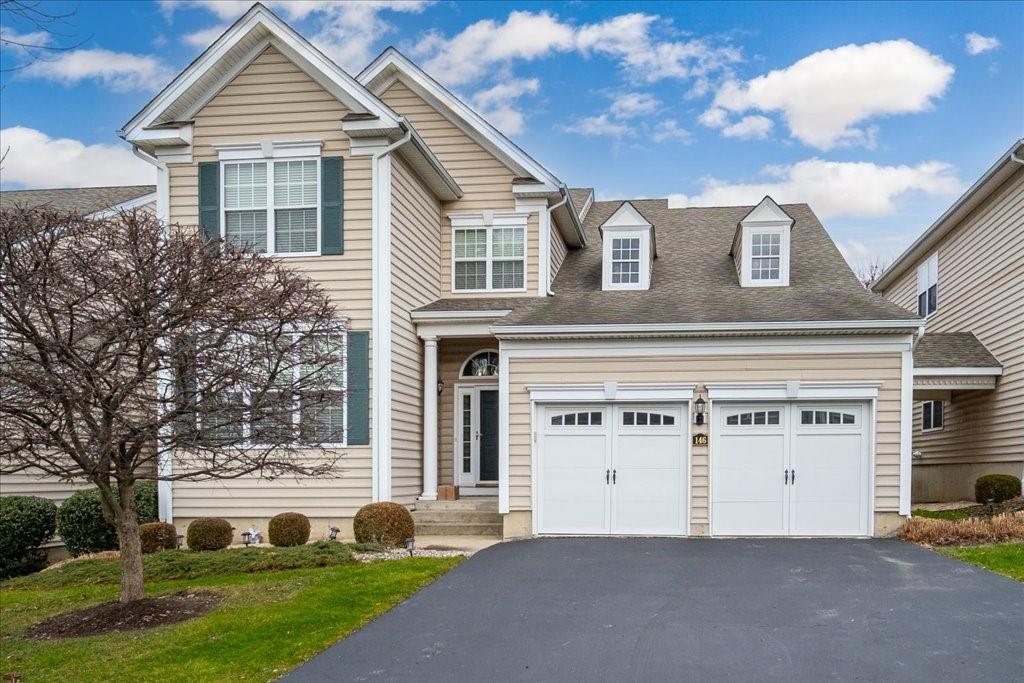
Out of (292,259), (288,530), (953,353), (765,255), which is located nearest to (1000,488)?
(953,353)

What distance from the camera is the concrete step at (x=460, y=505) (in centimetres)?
1527

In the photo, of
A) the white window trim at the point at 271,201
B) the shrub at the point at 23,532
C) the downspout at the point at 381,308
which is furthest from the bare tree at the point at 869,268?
the shrub at the point at 23,532

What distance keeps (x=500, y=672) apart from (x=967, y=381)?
14.8m

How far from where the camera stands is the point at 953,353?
1888 centimetres

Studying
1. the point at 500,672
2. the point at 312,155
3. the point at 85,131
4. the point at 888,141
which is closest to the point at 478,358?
the point at 312,155

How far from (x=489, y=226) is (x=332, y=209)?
369 cm

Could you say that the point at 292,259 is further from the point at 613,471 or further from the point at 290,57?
the point at 613,471

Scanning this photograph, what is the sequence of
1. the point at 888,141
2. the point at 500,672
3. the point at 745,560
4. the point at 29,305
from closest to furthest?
the point at 500,672 → the point at 29,305 → the point at 745,560 → the point at 888,141

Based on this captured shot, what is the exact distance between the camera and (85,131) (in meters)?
14.0

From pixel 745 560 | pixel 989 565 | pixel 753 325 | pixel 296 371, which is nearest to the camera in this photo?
pixel 989 565

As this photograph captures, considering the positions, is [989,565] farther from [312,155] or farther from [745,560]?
→ [312,155]

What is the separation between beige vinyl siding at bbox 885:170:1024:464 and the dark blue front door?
9933 mm

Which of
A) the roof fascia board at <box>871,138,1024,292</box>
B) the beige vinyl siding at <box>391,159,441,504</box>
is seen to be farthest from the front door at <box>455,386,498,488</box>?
the roof fascia board at <box>871,138,1024,292</box>

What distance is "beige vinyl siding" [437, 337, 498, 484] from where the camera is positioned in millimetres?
17219
